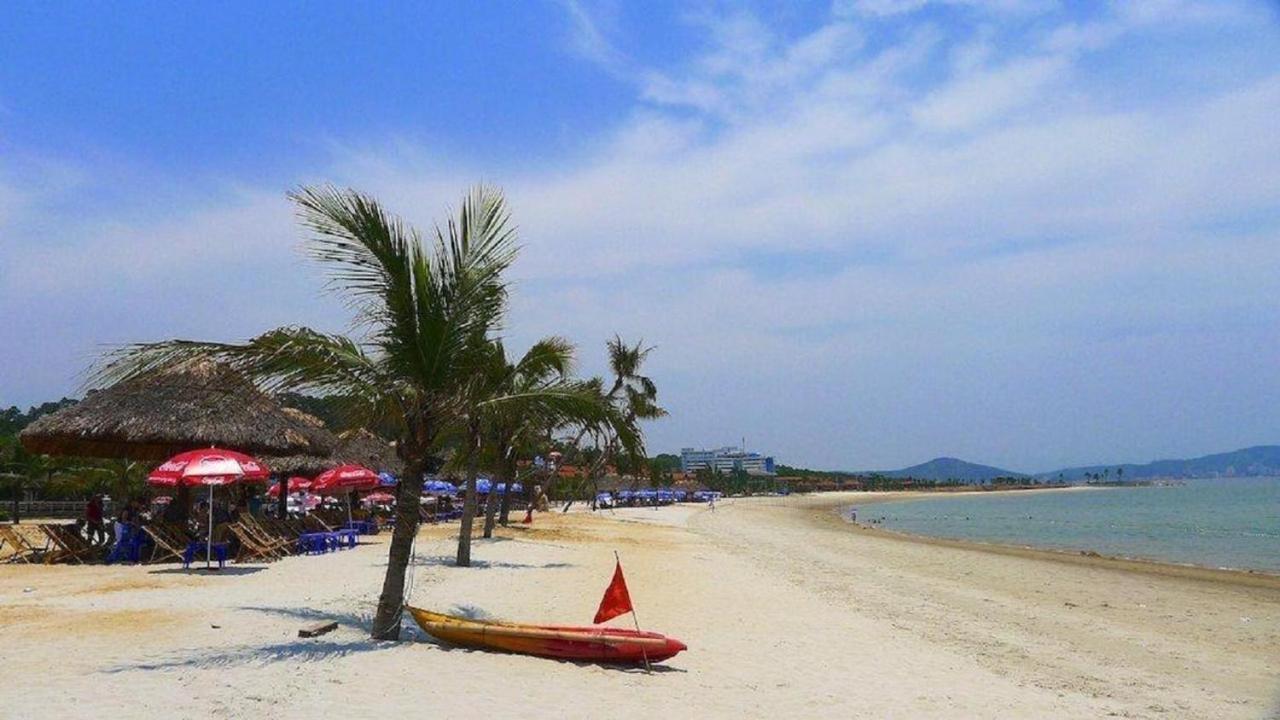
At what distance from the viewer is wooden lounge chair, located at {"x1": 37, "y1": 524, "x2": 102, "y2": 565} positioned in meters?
15.6

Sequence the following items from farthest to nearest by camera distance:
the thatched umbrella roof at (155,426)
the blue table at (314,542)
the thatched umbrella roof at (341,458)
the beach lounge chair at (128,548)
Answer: the thatched umbrella roof at (341,458), the blue table at (314,542), the thatched umbrella roof at (155,426), the beach lounge chair at (128,548)

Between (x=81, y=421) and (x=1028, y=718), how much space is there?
16.1 m

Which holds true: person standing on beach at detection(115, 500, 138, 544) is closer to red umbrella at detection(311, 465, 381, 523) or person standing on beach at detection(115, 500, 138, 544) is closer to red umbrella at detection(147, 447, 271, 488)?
red umbrella at detection(147, 447, 271, 488)

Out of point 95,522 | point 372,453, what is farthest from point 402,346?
point 372,453

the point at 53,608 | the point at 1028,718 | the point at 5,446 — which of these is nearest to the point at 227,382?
the point at 53,608

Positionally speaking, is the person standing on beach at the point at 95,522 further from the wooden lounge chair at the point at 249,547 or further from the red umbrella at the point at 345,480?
the red umbrella at the point at 345,480

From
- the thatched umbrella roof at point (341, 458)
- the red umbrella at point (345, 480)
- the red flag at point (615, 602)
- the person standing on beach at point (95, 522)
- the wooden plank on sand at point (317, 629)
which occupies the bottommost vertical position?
the wooden plank on sand at point (317, 629)

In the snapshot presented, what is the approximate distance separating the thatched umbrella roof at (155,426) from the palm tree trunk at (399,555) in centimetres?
829

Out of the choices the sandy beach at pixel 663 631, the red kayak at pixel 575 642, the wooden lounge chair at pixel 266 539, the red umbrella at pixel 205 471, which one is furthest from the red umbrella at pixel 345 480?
the red kayak at pixel 575 642

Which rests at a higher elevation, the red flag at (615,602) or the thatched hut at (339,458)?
the thatched hut at (339,458)

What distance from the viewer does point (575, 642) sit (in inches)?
312

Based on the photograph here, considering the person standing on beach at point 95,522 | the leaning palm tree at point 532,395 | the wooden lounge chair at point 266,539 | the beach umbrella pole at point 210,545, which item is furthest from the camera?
the person standing on beach at point 95,522

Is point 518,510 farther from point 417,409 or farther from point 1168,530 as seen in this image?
point 417,409

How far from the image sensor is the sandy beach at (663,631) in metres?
6.66
